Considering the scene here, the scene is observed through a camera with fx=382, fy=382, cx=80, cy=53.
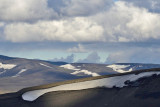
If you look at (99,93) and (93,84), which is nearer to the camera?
(99,93)

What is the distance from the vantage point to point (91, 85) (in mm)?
97562

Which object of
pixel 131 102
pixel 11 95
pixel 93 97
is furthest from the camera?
pixel 11 95

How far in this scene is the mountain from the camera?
274ft

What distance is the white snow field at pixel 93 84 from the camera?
304ft

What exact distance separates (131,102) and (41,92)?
27.9 m

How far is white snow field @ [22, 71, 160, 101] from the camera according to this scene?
92744 mm

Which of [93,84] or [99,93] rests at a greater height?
[93,84]

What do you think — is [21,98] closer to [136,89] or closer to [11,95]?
[11,95]

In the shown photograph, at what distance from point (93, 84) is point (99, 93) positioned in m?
6.29

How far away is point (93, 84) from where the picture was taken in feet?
320

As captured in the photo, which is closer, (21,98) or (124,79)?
(124,79)

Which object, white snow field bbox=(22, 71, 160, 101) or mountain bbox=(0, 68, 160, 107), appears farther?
white snow field bbox=(22, 71, 160, 101)

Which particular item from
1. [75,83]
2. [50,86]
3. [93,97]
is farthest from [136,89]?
[50,86]

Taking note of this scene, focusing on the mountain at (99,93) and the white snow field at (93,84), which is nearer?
the mountain at (99,93)
